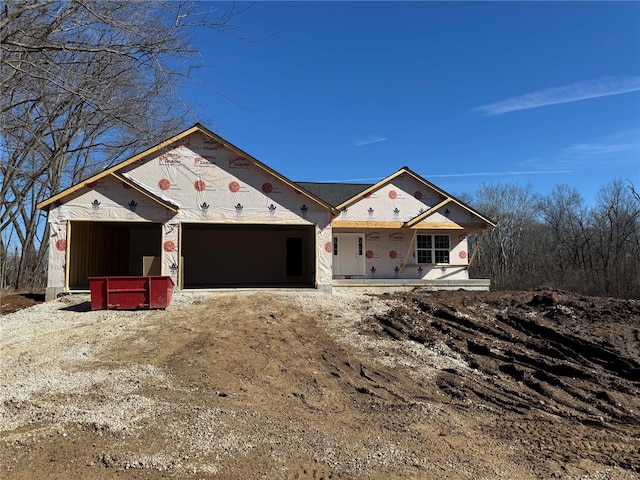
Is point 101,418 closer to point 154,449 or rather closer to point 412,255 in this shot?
point 154,449

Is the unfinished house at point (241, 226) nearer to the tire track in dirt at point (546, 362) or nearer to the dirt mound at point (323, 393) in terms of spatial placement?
the dirt mound at point (323, 393)

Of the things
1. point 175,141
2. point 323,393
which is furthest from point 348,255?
point 323,393

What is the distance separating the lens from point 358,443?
4.75m

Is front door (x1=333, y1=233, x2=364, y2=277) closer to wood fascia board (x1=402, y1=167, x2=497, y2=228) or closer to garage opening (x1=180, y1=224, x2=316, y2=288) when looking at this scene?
garage opening (x1=180, y1=224, x2=316, y2=288)

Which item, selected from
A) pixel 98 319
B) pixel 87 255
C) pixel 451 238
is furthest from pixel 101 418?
pixel 451 238

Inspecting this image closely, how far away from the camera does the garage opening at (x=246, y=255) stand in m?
20.6

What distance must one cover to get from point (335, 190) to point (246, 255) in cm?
568

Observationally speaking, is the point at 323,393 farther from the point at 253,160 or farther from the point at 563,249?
the point at 563,249

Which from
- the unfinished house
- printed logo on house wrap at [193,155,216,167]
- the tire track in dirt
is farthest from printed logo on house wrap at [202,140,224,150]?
the tire track in dirt

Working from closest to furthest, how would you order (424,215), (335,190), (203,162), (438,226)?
(203,162) → (424,215) → (438,226) → (335,190)

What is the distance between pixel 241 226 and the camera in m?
19.1

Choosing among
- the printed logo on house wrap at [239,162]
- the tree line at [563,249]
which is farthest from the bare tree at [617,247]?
the printed logo on house wrap at [239,162]

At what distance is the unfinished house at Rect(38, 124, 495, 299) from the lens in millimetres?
15227

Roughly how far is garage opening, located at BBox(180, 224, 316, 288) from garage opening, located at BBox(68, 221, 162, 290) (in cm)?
186
